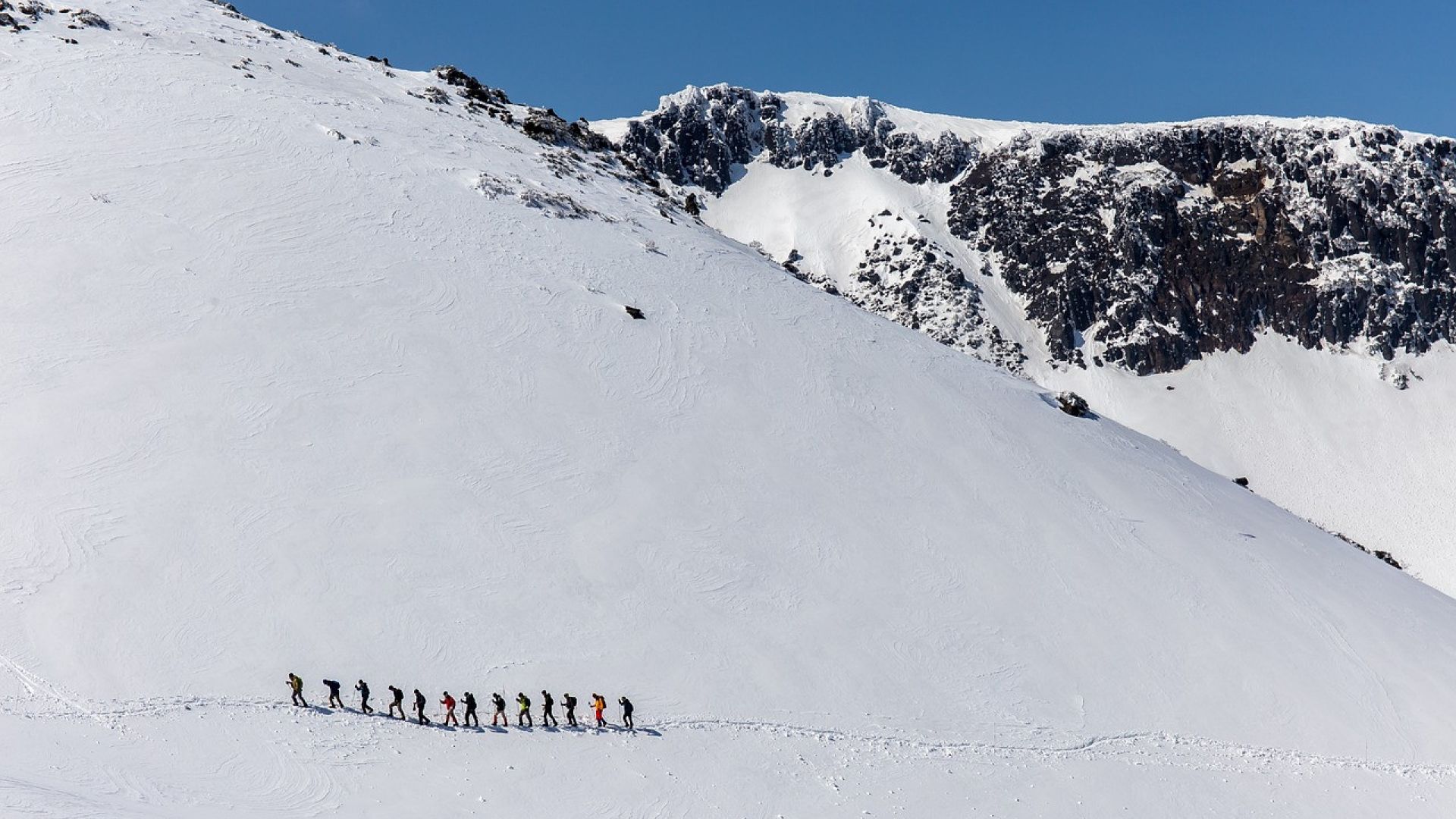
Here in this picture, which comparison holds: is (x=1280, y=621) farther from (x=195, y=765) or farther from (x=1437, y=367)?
(x=1437, y=367)

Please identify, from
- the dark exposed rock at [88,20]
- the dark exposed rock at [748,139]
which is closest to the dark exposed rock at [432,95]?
the dark exposed rock at [88,20]

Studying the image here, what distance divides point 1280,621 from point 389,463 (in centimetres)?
3258

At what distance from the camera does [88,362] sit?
36906 mm

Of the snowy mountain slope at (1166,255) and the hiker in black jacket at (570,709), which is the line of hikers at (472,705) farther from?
the snowy mountain slope at (1166,255)

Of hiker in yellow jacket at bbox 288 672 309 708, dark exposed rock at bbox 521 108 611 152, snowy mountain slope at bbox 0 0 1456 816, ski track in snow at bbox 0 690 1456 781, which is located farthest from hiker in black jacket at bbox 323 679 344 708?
dark exposed rock at bbox 521 108 611 152

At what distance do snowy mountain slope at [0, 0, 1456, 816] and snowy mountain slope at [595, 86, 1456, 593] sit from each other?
80620 mm

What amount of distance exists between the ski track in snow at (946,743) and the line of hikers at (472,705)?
24cm

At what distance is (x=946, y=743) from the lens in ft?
98.7

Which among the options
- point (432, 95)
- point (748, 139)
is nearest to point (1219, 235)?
point (748, 139)

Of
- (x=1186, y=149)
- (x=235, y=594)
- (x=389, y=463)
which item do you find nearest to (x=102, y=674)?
(x=235, y=594)

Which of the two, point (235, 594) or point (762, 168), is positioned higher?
point (762, 168)

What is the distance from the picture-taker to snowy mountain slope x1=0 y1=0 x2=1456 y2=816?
26188 millimetres

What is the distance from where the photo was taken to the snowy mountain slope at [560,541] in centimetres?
2619

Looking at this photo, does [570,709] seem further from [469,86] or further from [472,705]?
[469,86]
